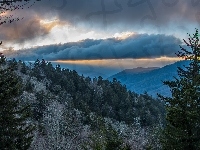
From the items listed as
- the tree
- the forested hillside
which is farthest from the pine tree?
the forested hillside

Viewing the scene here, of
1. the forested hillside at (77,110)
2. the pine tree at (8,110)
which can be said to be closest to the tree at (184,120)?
the pine tree at (8,110)

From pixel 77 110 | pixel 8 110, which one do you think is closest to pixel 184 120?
pixel 8 110

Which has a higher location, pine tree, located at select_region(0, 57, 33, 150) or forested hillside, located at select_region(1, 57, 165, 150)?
pine tree, located at select_region(0, 57, 33, 150)

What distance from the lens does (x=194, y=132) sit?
17203 millimetres

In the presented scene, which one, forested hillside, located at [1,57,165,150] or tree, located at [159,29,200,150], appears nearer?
tree, located at [159,29,200,150]

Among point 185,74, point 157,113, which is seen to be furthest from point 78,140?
point 185,74

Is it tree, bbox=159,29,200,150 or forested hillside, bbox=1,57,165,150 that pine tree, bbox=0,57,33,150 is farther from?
forested hillside, bbox=1,57,165,150

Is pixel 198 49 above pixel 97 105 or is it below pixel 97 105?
above

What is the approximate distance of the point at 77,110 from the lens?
4919 inches

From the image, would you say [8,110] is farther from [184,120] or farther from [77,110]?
[77,110]

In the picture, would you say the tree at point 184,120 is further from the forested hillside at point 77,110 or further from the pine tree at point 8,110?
the forested hillside at point 77,110

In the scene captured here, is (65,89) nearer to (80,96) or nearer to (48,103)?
(80,96)

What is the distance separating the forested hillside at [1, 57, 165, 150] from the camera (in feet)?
316

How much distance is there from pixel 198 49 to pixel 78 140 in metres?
79.7
